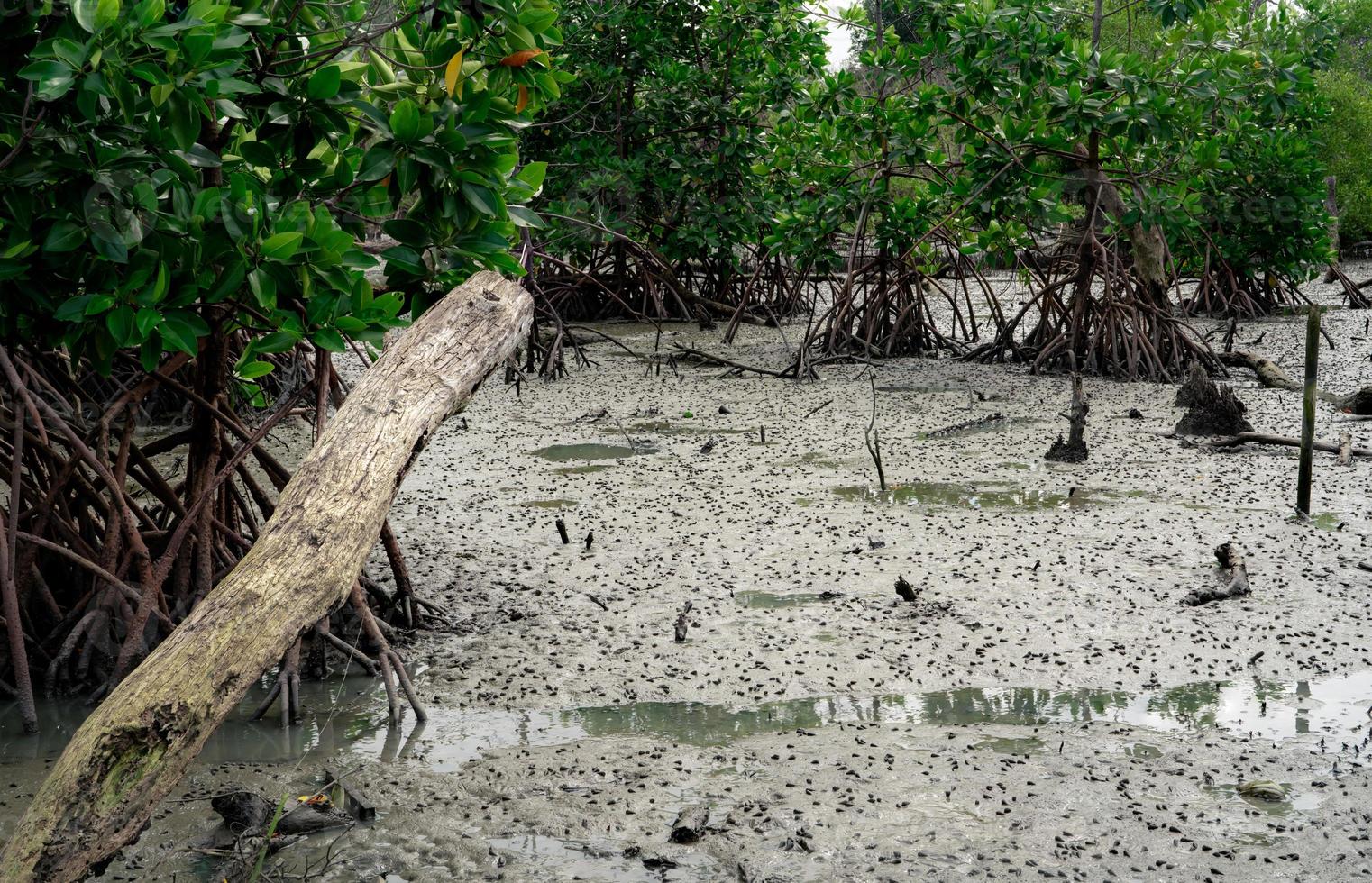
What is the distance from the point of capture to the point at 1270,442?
6.03 m

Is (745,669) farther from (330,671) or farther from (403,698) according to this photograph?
(330,671)

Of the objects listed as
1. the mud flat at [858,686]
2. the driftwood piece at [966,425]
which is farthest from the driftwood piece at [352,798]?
the driftwood piece at [966,425]

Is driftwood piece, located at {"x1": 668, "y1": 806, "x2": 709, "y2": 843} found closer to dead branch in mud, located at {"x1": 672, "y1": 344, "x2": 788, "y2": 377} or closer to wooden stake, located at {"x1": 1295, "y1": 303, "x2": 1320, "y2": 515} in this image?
wooden stake, located at {"x1": 1295, "y1": 303, "x2": 1320, "y2": 515}

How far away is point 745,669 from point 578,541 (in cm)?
146

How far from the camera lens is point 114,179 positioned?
273 cm

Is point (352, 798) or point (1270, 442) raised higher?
point (1270, 442)

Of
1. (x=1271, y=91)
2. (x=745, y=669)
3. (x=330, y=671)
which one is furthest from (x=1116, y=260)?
(x=330, y=671)

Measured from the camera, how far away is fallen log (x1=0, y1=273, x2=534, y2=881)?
A: 5.89 ft

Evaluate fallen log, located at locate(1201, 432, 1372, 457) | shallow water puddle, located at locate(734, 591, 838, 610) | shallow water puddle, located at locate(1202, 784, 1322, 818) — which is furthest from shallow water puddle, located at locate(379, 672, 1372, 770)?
fallen log, located at locate(1201, 432, 1372, 457)

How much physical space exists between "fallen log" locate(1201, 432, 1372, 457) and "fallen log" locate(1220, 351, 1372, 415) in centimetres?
116

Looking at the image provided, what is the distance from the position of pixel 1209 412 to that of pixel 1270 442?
0.49 m

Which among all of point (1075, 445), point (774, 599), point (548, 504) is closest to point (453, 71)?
point (774, 599)

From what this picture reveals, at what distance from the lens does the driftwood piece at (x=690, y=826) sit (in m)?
2.58

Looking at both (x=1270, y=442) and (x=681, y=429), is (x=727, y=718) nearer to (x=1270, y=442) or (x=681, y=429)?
(x=1270, y=442)
